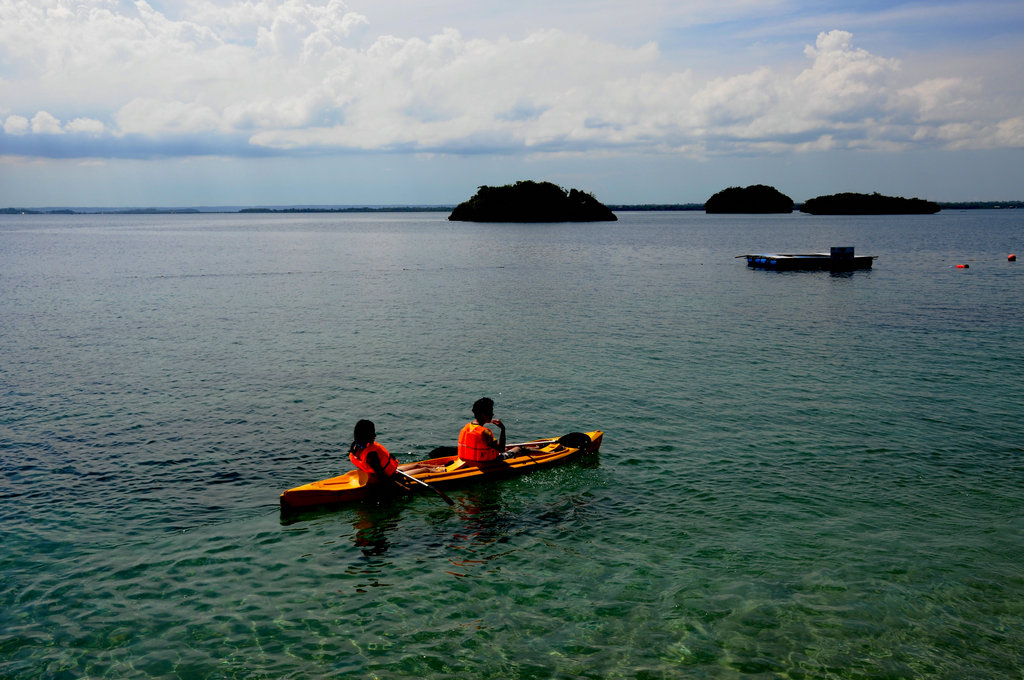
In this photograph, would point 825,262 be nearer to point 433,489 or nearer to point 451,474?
point 451,474

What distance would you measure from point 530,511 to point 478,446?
211cm

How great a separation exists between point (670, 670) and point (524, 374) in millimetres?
18637

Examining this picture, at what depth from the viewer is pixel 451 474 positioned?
56.6 ft

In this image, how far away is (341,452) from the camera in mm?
20000

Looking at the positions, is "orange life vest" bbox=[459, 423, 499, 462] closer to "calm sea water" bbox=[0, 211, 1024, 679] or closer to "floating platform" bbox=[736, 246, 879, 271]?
"calm sea water" bbox=[0, 211, 1024, 679]

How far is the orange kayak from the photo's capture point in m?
16.0

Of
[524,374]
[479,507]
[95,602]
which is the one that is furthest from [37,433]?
[524,374]

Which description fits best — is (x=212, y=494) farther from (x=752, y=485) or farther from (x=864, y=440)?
(x=864, y=440)

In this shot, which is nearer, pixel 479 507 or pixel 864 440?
pixel 479 507

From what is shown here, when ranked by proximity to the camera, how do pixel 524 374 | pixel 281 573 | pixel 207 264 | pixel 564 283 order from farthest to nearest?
pixel 207 264 → pixel 564 283 → pixel 524 374 → pixel 281 573

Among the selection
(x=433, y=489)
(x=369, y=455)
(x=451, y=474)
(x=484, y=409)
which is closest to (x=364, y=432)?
(x=369, y=455)

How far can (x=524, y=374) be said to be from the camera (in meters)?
28.8

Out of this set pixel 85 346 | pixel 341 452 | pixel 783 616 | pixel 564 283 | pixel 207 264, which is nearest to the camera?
pixel 783 616

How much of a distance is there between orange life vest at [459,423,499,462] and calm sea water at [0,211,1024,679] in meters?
0.84
